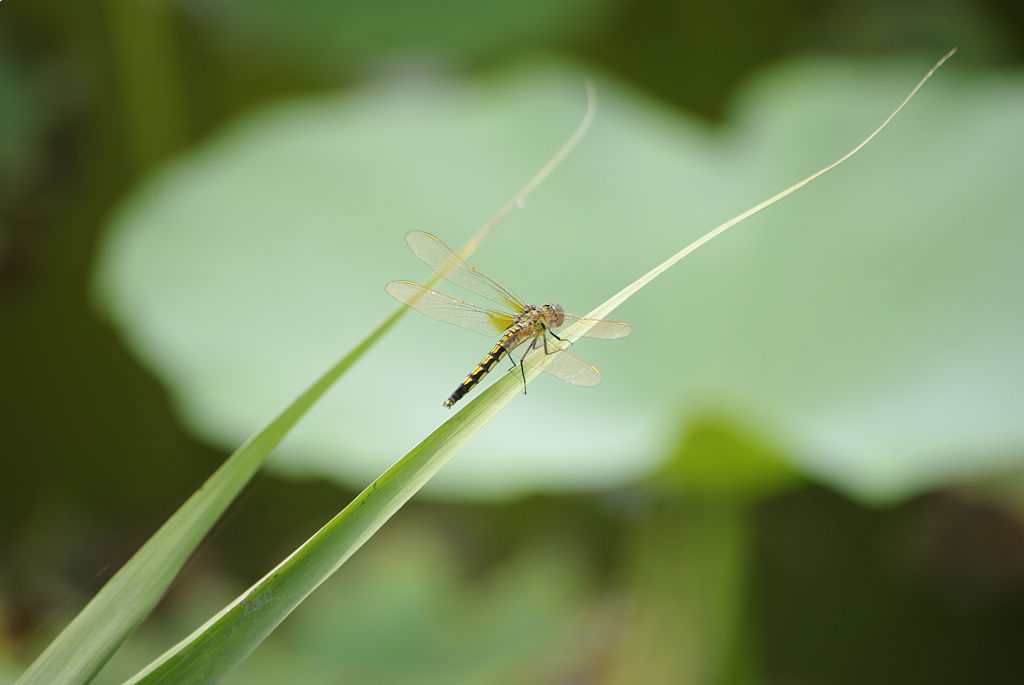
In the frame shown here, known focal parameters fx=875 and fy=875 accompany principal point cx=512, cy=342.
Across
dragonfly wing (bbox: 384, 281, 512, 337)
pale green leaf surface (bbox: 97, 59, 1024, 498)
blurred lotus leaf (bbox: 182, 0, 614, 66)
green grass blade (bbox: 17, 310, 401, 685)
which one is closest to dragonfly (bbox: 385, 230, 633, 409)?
dragonfly wing (bbox: 384, 281, 512, 337)

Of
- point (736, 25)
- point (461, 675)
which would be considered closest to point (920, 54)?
point (736, 25)

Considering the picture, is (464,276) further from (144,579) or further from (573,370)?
(144,579)

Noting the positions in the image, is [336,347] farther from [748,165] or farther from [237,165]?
[748,165]

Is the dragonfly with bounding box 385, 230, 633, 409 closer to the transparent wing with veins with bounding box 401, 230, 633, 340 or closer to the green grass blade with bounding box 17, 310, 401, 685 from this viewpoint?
the transparent wing with veins with bounding box 401, 230, 633, 340

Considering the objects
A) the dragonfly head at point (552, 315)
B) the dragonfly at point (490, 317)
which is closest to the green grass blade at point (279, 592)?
the dragonfly at point (490, 317)

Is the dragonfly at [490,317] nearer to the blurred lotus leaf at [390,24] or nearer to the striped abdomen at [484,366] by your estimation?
the striped abdomen at [484,366]

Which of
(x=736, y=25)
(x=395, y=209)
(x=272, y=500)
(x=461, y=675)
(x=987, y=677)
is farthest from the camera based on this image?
(x=736, y=25)

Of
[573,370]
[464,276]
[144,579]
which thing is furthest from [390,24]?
[144,579]

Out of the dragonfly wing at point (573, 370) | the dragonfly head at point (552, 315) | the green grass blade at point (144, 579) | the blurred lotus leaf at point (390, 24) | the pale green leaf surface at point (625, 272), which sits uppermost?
the blurred lotus leaf at point (390, 24)
